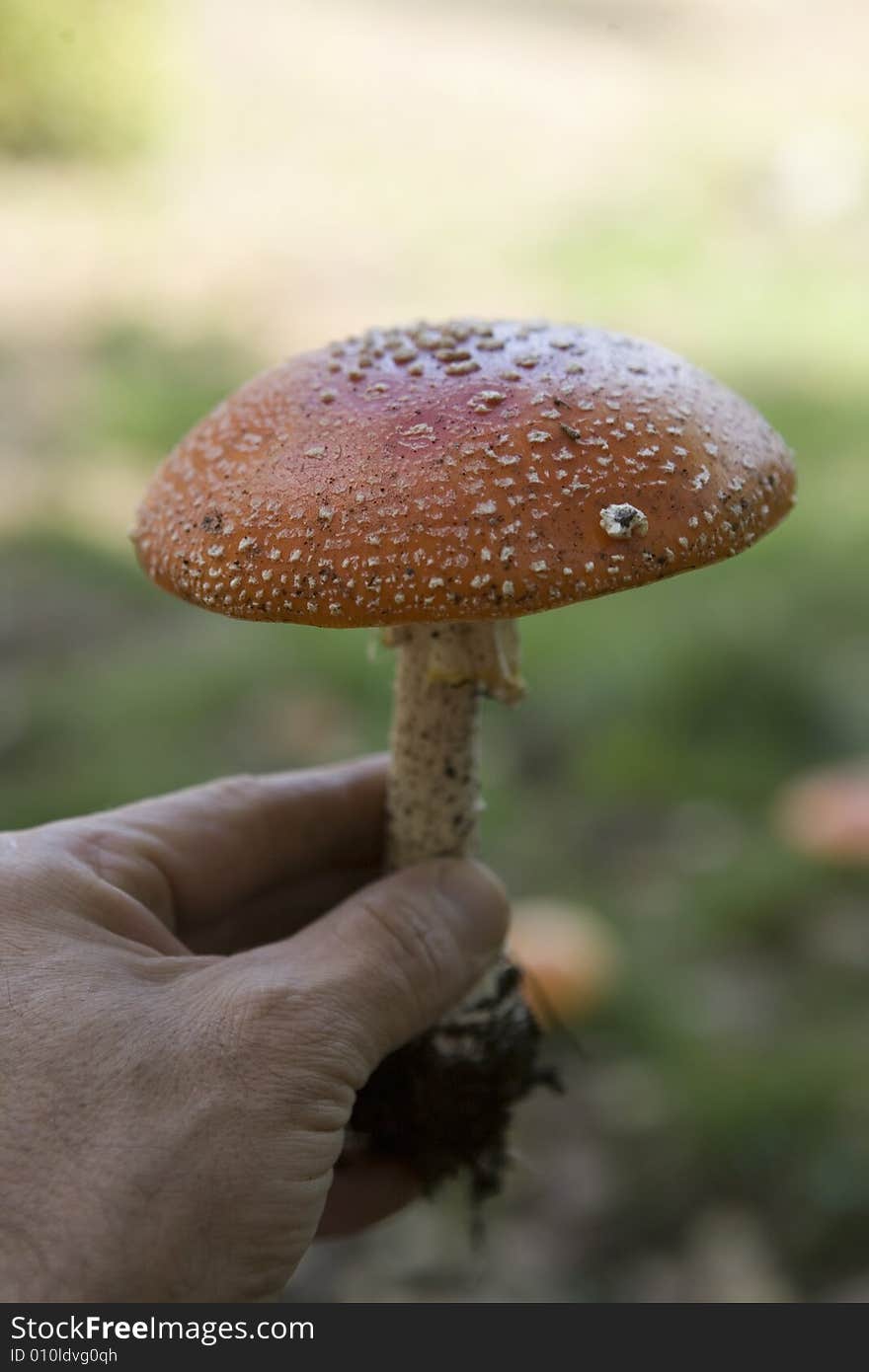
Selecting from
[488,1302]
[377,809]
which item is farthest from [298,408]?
[488,1302]

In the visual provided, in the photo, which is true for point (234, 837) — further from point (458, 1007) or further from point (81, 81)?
point (81, 81)

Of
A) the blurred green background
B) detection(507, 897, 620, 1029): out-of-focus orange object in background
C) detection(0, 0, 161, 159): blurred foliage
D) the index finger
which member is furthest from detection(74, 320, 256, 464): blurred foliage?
the index finger

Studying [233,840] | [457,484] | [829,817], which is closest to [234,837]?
[233,840]

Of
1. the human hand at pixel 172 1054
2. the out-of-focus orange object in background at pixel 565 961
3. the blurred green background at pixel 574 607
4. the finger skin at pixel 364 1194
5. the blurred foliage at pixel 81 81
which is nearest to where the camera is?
the human hand at pixel 172 1054

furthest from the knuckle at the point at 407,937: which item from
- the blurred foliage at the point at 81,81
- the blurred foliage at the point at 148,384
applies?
the blurred foliage at the point at 81,81

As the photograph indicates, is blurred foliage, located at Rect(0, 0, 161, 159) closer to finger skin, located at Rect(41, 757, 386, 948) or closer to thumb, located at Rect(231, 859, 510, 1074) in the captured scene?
finger skin, located at Rect(41, 757, 386, 948)

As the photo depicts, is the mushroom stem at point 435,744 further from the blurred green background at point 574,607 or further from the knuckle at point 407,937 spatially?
the blurred green background at point 574,607
